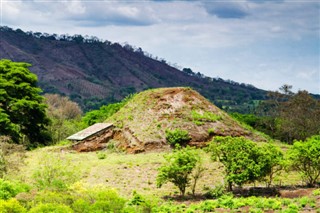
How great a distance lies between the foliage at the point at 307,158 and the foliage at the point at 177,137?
984cm

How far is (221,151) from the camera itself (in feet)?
77.7

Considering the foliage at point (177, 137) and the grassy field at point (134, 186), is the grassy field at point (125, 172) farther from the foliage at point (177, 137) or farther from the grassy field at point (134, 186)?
the foliage at point (177, 137)

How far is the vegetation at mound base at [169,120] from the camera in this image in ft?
111

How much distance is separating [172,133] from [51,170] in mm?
12612

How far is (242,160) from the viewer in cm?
2311

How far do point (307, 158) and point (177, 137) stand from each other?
10903mm

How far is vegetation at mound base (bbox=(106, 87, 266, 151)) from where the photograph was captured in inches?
1336

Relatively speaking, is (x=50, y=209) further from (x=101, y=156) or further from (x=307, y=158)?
(x=101, y=156)

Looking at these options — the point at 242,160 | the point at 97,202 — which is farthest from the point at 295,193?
the point at 97,202

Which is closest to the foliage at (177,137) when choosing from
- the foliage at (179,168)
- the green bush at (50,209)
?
the foliage at (179,168)

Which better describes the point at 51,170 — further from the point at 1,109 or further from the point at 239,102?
the point at 239,102

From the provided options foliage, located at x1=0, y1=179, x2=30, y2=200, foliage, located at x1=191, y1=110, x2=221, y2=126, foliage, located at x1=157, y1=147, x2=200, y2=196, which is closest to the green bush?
foliage, located at x1=0, y1=179, x2=30, y2=200

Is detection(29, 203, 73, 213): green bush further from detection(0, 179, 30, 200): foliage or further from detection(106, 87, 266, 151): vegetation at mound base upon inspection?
detection(106, 87, 266, 151): vegetation at mound base

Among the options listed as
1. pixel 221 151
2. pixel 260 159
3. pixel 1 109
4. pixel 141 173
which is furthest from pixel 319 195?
pixel 1 109
